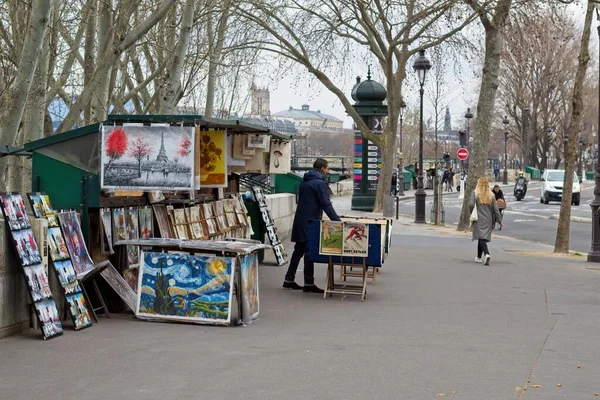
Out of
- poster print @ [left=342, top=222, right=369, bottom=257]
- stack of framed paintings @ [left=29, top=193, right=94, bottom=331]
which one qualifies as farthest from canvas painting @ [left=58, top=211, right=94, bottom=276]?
poster print @ [left=342, top=222, right=369, bottom=257]

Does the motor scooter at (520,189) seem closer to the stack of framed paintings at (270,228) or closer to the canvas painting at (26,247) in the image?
the stack of framed paintings at (270,228)

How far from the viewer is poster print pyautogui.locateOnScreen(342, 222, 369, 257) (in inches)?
512

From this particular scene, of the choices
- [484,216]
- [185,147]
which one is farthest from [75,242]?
[484,216]

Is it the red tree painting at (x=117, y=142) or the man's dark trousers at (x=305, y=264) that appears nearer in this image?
the red tree painting at (x=117, y=142)

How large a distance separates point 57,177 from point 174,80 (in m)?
6.36

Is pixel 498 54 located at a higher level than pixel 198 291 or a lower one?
higher

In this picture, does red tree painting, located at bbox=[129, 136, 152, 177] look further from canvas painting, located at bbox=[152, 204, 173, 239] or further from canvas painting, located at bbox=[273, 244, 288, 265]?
canvas painting, located at bbox=[273, 244, 288, 265]

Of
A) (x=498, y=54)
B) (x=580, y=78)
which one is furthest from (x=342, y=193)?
(x=580, y=78)

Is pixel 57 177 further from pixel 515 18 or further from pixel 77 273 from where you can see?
pixel 515 18

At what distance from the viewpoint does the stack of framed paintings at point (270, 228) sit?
17250 mm

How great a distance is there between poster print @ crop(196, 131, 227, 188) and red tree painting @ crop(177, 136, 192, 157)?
245 centimetres

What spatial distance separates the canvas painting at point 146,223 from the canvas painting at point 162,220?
0.10m

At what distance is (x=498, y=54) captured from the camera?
30.4 metres

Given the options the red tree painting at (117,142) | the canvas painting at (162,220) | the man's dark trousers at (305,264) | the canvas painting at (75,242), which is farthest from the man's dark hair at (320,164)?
the canvas painting at (75,242)
